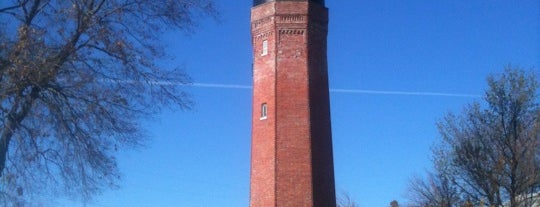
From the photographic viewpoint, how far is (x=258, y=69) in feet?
92.9

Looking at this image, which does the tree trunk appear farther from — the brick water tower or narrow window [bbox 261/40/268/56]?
narrow window [bbox 261/40/268/56]

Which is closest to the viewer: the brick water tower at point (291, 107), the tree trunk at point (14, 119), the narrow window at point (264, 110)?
the tree trunk at point (14, 119)

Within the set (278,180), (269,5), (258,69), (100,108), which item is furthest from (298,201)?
(100,108)

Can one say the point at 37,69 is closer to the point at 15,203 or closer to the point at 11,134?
the point at 11,134

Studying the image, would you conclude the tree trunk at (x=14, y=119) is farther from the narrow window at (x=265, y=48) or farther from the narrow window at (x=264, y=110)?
the narrow window at (x=265, y=48)

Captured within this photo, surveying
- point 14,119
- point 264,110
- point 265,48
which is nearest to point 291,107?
point 264,110

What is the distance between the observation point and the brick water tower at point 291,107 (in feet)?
86.2

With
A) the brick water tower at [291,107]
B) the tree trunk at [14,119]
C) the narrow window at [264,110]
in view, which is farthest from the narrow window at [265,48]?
the tree trunk at [14,119]

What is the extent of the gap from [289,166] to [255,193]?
1.74 metres

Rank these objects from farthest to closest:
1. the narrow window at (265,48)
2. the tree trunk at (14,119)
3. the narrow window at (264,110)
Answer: the narrow window at (265,48) → the narrow window at (264,110) → the tree trunk at (14,119)

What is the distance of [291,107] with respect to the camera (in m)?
27.0

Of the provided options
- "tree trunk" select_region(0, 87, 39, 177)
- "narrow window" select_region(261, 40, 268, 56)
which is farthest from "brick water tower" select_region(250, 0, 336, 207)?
"tree trunk" select_region(0, 87, 39, 177)

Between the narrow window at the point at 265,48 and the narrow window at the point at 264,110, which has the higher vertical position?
the narrow window at the point at 265,48

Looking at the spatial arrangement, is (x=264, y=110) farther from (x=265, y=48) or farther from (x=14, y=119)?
(x=14, y=119)
